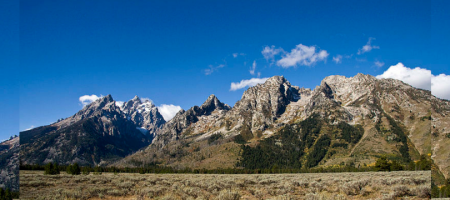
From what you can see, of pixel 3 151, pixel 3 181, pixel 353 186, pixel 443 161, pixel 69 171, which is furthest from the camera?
pixel 69 171

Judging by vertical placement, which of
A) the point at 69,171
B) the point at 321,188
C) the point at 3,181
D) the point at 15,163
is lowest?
the point at 69,171

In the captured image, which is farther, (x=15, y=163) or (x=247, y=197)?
(x=247, y=197)

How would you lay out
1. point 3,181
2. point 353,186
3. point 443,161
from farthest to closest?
point 353,186 < point 3,181 < point 443,161

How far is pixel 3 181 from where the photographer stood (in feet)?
46.5

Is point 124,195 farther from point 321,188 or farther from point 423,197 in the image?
point 423,197

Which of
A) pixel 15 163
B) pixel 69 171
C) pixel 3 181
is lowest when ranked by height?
pixel 69 171

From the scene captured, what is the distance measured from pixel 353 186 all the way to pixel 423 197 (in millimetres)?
5491

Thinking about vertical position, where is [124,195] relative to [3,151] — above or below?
below

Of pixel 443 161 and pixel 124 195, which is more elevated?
pixel 443 161

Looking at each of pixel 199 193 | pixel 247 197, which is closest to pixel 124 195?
pixel 199 193

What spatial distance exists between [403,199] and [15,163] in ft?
85.7

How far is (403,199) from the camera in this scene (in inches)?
584

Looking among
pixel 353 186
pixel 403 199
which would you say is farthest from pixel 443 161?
pixel 353 186

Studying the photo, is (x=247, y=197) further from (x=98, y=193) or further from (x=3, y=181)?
(x=3, y=181)
